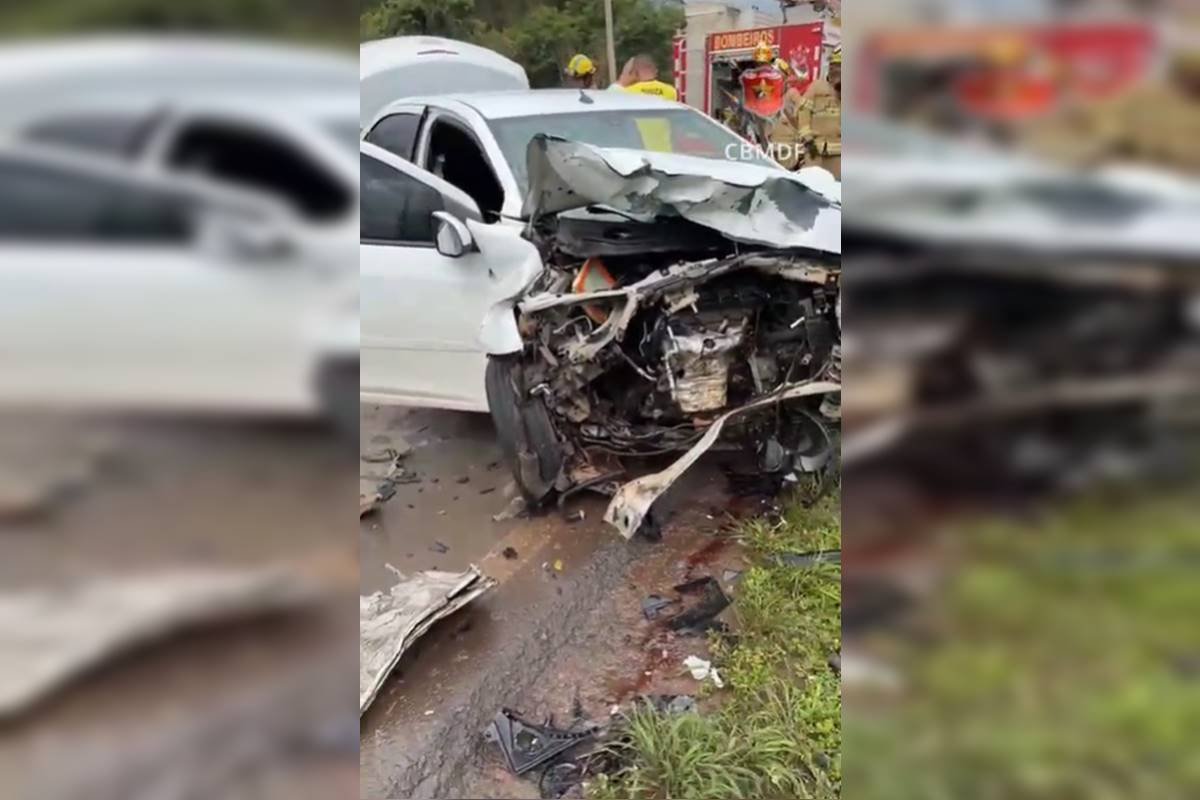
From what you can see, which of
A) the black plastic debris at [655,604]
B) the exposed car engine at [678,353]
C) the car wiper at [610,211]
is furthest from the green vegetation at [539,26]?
the black plastic debris at [655,604]

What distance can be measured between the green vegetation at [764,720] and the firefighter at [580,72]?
4.42 feet

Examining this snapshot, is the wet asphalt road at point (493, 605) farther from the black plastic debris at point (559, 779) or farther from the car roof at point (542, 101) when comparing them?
the car roof at point (542, 101)

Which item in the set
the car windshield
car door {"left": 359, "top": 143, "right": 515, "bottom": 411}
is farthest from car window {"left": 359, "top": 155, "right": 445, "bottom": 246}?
the car windshield

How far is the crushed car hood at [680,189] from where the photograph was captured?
94.7 inches

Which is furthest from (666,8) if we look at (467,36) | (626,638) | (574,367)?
(626,638)

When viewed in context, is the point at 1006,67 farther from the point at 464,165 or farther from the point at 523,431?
the point at 523,431

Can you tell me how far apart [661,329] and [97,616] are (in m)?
1.91

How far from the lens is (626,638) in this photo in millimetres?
2467

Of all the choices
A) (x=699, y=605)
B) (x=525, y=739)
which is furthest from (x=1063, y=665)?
(x=525, y=739)

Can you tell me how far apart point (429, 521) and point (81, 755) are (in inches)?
50.6

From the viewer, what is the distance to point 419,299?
2496 mm

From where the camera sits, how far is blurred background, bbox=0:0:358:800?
1110mm

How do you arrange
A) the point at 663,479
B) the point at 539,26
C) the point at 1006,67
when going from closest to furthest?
the point at 1006,67, the point at 539,26, the point at 663,479

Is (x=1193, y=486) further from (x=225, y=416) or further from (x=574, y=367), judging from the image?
(x=574, y=367)
